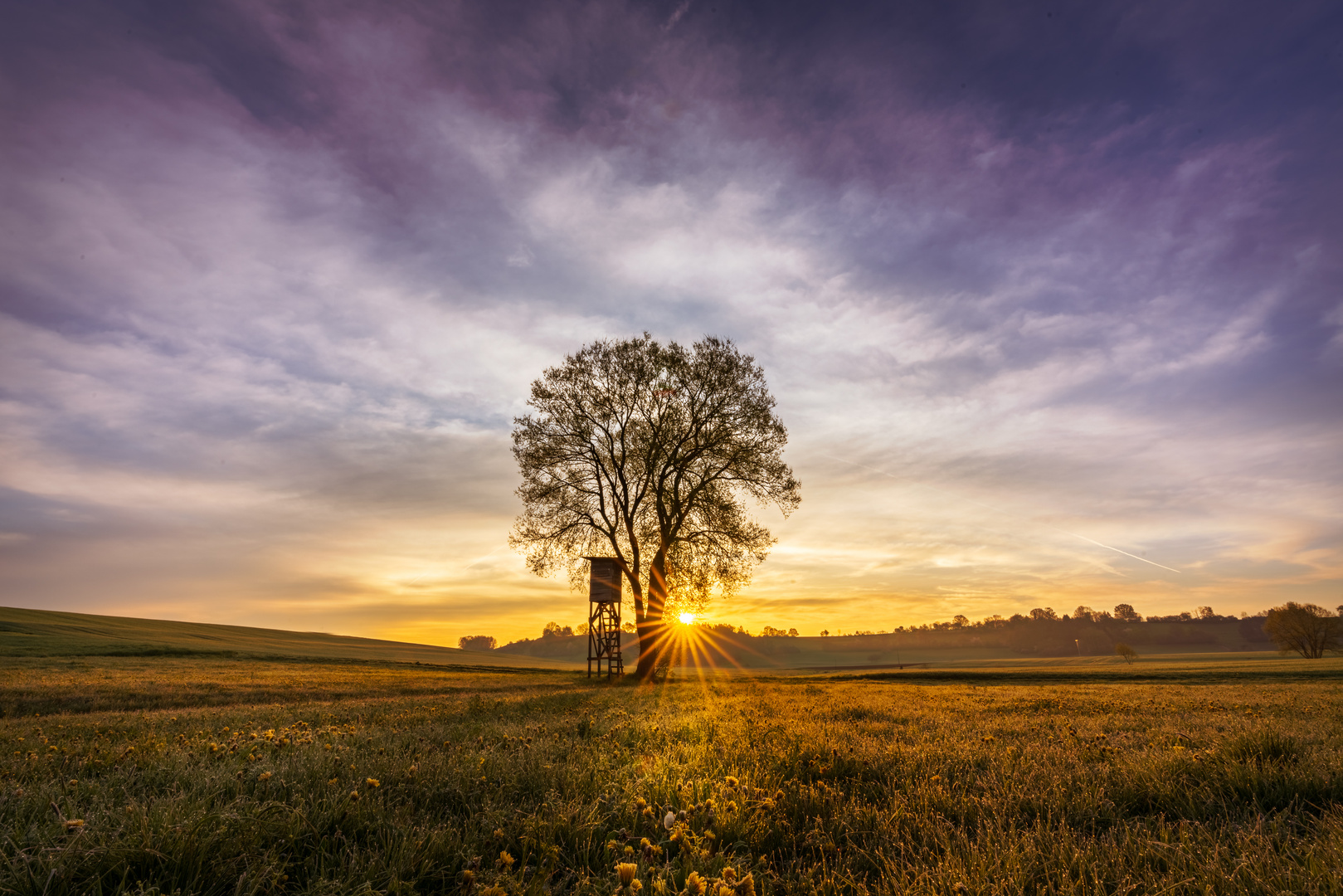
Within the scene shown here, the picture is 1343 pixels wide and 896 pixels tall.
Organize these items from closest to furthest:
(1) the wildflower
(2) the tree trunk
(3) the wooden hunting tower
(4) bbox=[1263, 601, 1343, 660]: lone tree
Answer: (1) the wildflower → (2) the tree trunk → (3) the wooden hunting tower → (4) bbox=[1263, 601, 1343, 660]: lone tree

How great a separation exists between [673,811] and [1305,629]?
131118mm

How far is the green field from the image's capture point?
98.2 inches

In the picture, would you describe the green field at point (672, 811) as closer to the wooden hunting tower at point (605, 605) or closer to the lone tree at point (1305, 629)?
the wooden hunting tower at point (605, 605)

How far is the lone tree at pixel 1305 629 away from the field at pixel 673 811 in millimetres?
123770

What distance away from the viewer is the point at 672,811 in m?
3.45

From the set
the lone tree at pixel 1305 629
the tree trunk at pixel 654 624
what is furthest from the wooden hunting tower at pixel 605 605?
the lone tree at pixel 1305 629

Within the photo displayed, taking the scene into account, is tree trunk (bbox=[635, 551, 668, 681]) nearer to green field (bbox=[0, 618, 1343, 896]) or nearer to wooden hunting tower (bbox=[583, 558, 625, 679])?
wooden hunting tower (bbox=[583, 558, 625, 679])

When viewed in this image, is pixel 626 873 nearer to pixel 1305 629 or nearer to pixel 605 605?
pixel 605 605

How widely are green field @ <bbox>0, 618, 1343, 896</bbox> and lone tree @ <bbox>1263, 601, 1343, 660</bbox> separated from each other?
12361cm

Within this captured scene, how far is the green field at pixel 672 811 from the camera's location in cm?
249

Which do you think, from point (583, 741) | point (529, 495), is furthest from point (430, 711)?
point (529, 495)

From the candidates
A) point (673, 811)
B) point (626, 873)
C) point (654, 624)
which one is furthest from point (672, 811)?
point (654, 624)

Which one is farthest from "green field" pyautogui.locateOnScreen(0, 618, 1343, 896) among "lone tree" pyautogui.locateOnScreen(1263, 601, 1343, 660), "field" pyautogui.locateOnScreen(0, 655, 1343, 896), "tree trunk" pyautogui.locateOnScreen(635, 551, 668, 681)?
"lone tree" pyautogui.locateOnScreen(1263, 601, 1343, 660)

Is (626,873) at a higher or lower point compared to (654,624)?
higher
